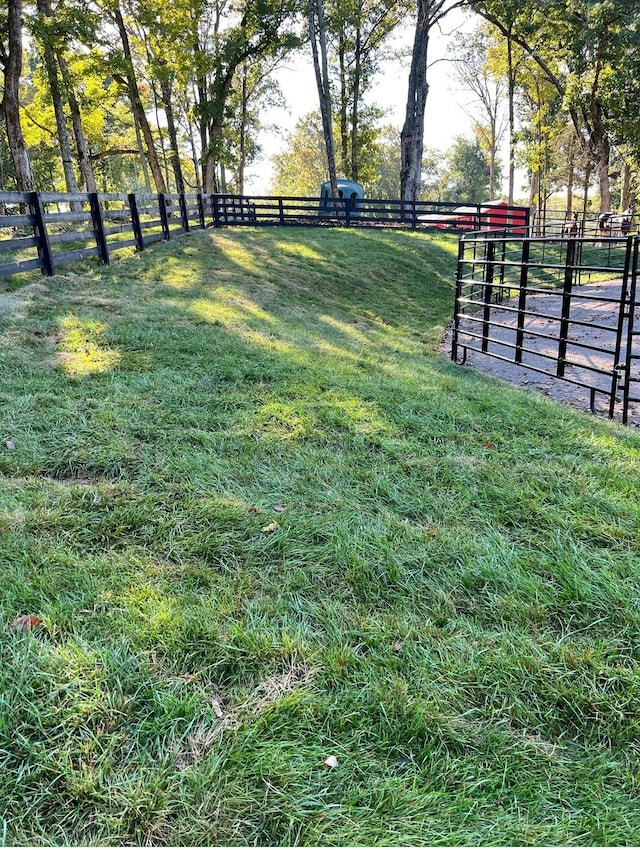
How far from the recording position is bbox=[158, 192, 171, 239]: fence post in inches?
466

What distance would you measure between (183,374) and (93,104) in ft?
66.7

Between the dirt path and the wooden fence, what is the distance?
1.71 metres

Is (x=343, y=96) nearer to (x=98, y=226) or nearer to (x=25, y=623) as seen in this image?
(x=98, y=226)

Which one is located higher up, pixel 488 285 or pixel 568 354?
pixel 488 285

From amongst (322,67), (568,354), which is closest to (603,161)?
(322,67)

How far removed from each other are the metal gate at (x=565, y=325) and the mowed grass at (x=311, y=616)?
0.79 metres

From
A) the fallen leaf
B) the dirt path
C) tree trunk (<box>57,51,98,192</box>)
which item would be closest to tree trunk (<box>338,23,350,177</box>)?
tree trunk (<box>57,51,98,192</box>)

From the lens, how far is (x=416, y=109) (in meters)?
19.4

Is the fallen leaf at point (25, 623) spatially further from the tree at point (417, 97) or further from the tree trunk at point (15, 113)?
the tree at point (417, 97)

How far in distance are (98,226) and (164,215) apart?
150 inches

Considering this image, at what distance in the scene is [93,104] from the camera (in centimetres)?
1944

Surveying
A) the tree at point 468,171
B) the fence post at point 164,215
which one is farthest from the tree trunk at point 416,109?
the tree at point 468,171

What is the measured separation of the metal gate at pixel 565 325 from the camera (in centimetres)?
418

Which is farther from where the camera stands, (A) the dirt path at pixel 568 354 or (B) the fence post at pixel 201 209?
(B) the fence post at pixel 201 209
